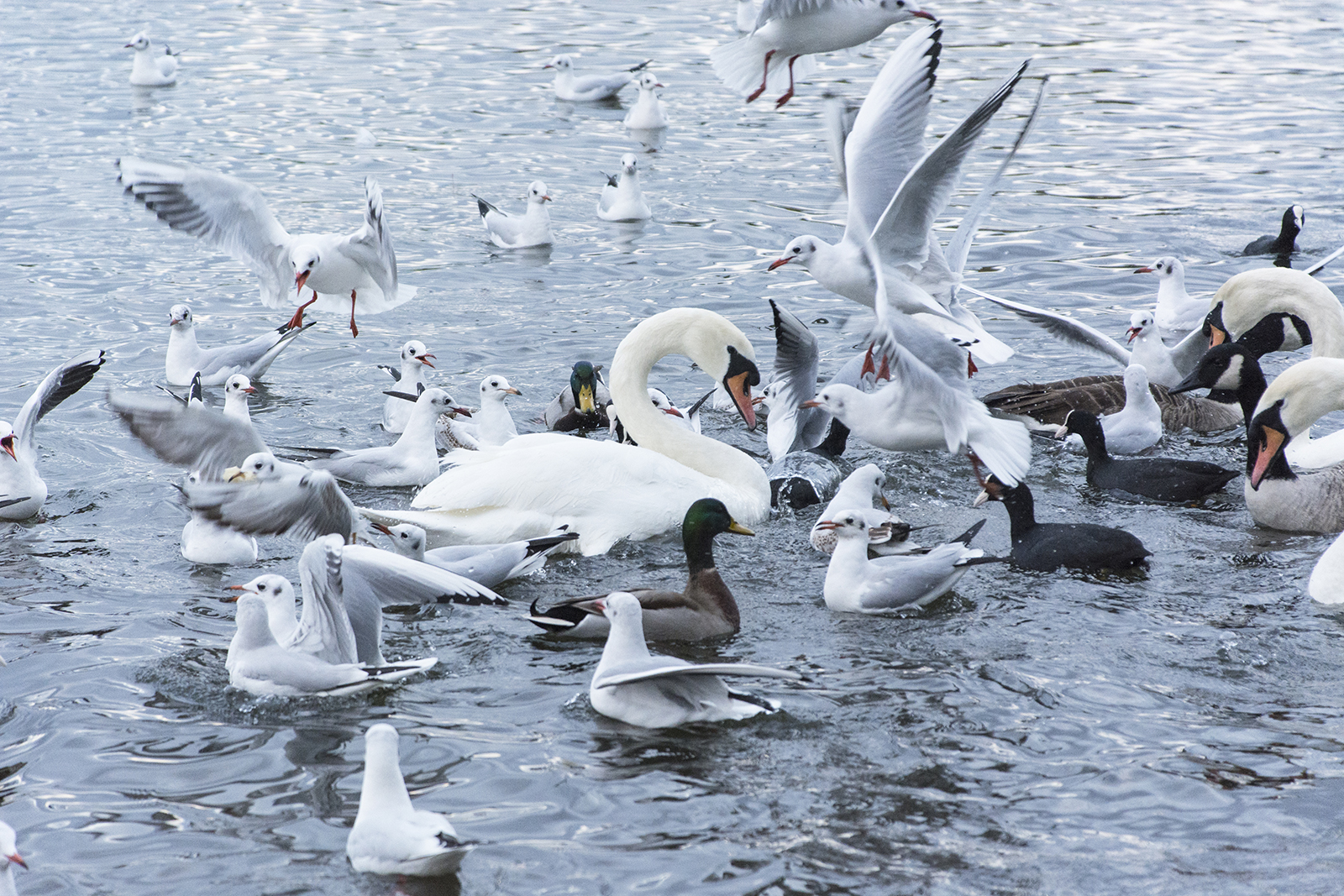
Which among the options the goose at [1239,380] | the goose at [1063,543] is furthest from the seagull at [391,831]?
the goose at [1239,380]

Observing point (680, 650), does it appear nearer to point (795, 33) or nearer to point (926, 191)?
point (926, 191)

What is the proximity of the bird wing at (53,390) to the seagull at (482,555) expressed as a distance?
2.39 metres

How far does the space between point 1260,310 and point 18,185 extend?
1242 cm

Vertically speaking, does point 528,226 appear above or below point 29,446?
above

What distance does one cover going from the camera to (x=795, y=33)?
28.5ft

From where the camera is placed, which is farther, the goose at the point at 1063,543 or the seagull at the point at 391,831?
the goose at the point at 1063,543

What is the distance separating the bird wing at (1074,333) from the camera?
10.2 meters

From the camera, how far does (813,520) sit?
27.8 feet

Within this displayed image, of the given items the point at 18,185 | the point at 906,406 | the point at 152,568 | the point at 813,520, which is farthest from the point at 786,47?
the point at 18,185

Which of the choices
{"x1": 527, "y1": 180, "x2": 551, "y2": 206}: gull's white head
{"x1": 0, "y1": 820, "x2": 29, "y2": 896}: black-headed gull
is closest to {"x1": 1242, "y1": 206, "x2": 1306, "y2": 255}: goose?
{"x1": 527, "y1": 180, "x2": 551, "y2": 206}: gull's white head

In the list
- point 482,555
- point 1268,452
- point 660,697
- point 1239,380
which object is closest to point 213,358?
point 482,555

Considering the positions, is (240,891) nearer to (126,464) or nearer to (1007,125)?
(126,464)

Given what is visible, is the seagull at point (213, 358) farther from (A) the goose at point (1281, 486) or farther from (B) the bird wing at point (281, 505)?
(A) the goose at point (1281, 486)

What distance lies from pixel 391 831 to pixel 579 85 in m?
17.1
